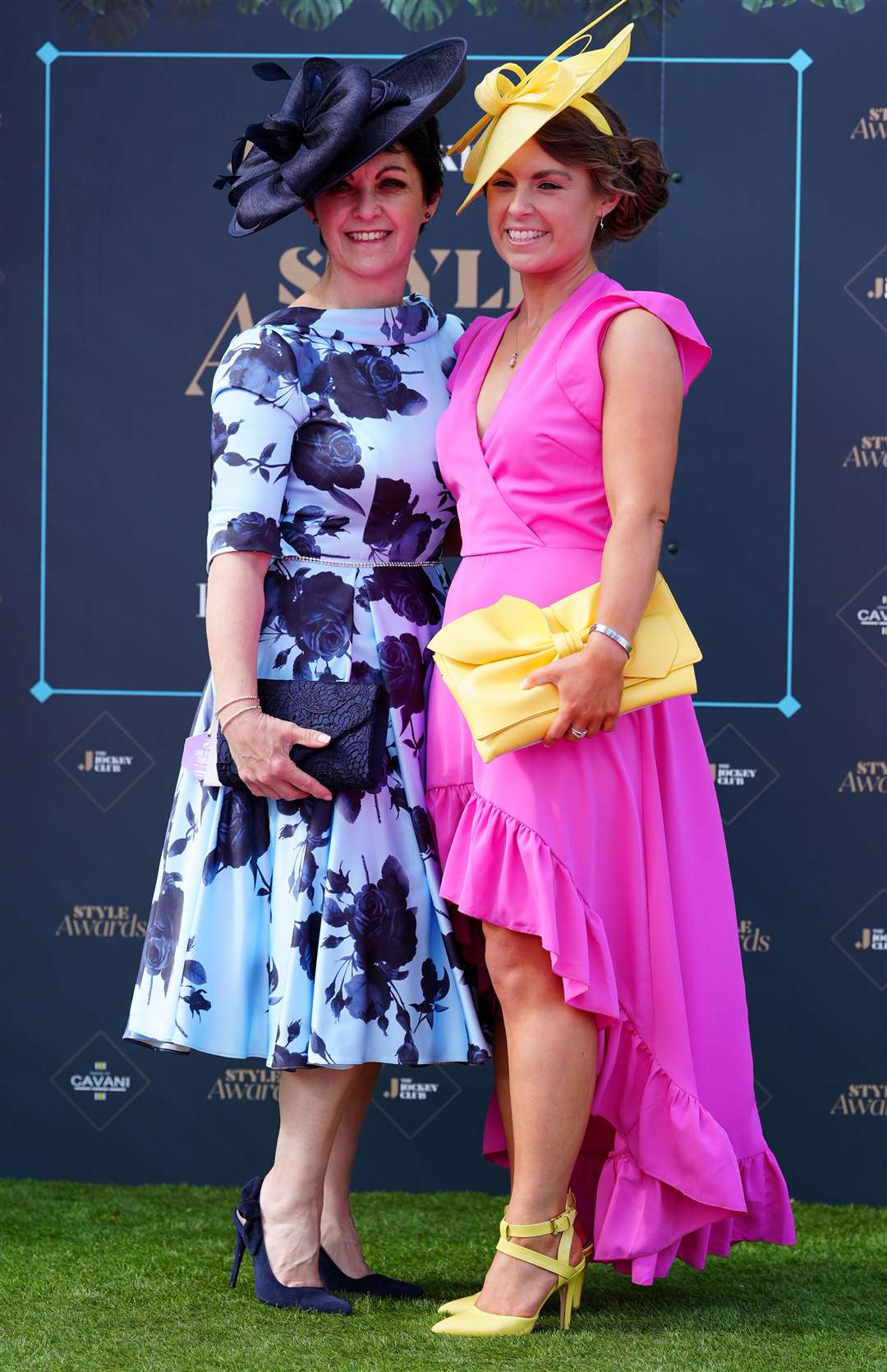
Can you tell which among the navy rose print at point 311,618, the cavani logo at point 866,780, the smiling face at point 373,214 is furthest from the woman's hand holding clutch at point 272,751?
the cavani logo at point 866,780

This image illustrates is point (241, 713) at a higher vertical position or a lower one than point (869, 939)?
higher

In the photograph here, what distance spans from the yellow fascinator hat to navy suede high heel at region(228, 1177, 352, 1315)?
142cm

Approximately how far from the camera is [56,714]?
3.14 metres

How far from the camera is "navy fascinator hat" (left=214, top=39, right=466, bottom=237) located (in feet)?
6.99

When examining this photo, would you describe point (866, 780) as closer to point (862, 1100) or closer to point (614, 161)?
point (862, 1100)

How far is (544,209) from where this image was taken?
6.90 feet

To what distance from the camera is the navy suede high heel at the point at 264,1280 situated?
2.12 m

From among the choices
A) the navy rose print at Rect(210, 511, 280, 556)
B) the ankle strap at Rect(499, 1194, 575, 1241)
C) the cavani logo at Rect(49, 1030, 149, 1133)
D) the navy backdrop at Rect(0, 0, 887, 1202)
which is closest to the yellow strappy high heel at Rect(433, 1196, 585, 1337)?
the ankle strap at Rect(499, 1194, 575, 1241)

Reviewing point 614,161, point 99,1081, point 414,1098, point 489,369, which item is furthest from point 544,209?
point 99,1081

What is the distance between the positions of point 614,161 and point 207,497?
1296mm

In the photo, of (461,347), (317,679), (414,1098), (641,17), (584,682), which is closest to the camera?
(584,682)

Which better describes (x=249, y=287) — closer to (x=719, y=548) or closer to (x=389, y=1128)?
(x=719, y=548)

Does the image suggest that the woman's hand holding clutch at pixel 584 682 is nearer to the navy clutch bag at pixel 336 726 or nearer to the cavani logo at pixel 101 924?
the navy clutch bag at pixel 336 726

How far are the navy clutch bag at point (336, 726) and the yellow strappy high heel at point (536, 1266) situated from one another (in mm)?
608
